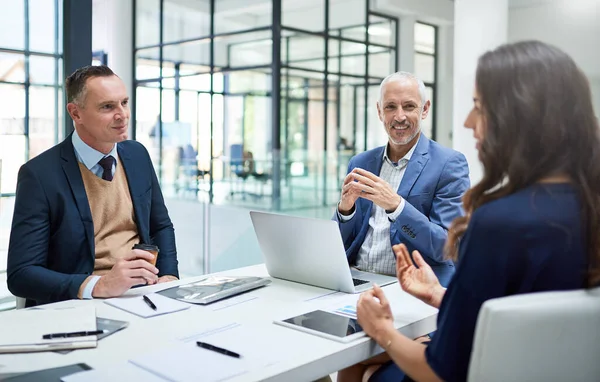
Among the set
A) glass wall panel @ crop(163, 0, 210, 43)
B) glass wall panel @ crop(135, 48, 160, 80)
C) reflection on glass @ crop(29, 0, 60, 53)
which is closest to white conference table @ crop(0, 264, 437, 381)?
reflection on glass @ crop(29, 0, 60, 53)

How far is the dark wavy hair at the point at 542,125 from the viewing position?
119cm

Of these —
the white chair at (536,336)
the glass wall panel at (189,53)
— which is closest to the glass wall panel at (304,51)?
the glass wall panel at (189,53)

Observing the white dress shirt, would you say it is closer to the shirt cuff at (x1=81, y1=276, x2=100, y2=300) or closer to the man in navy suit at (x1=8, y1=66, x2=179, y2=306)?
the man in navy suit at (x1=8, y1=66, x2=179, y2=306)

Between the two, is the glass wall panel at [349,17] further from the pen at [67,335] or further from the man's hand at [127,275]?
the pen at [67,335]

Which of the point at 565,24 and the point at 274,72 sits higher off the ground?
the point at 565,24

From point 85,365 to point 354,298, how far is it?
2.86ft

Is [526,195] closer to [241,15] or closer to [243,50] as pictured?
[243,50]

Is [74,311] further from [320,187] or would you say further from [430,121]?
[430,121]

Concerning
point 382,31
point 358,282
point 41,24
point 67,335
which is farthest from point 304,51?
point 67,335

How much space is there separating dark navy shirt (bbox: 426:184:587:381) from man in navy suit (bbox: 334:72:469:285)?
1.05 m

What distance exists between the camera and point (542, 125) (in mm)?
1188

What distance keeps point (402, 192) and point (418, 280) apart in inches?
32.1

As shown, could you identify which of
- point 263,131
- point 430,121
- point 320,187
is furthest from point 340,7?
point 320,187

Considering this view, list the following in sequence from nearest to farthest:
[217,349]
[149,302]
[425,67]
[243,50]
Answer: [217,349] → [149,302] → [243,50] → [425,67]
